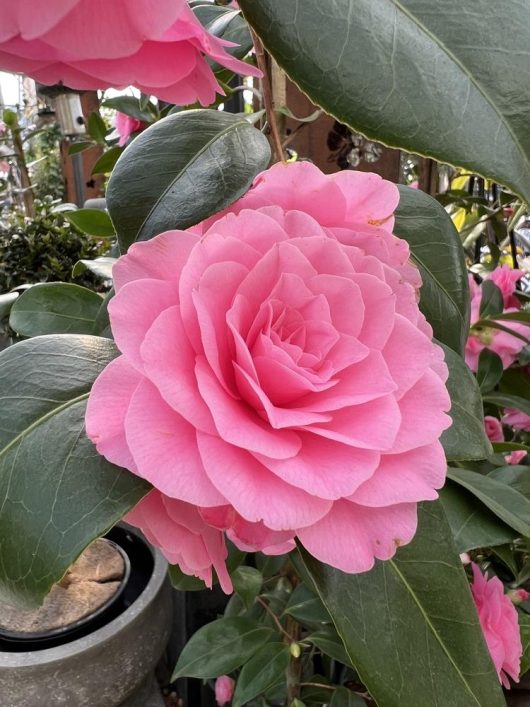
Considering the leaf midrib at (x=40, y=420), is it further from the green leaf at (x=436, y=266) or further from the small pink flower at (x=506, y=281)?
the small pink flower at (x=506, y=281)

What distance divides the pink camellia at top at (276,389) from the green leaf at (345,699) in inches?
21.0

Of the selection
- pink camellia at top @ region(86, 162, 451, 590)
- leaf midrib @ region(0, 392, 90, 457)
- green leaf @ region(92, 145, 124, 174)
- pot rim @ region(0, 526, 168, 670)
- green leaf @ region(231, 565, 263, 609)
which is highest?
pink camellia at top @ region(86, 162, 451, 590)

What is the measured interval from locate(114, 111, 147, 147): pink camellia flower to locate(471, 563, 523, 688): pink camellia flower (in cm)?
76

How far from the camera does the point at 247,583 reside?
719 mm

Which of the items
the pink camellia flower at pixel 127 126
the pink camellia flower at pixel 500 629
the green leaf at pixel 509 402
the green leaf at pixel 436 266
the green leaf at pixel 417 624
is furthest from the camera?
the pink camellia flower at pixel 127 126

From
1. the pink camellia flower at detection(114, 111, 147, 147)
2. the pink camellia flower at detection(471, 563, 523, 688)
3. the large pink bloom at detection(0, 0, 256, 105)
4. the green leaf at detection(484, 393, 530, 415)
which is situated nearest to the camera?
the large pink bloom at detection(0, 0, 256, 105)

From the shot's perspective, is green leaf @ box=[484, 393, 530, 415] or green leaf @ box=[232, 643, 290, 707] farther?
green leaf @ box=[484, 393, 530, 415]

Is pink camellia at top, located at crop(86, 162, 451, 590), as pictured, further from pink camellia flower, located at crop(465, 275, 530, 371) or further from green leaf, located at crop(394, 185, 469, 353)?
pink camellia flower, located at crop(465, 275, 530, 371)

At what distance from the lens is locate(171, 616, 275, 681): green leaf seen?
723 mm

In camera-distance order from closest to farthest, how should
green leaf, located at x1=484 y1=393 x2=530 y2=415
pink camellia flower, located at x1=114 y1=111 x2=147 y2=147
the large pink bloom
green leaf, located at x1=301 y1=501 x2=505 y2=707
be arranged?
the large pink bloom → green leaf, located at x1=301 y1=501 x2=505 y2=707 → green leaf, located at x1=484 y1=393 x2=530 y2=415 → pink camellia flower, located at x1=114 y1=111 x2=147 y2=147

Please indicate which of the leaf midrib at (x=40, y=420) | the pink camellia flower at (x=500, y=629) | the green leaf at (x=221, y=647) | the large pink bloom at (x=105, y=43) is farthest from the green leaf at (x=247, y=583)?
the large pink bloom at (x=105, y=43)

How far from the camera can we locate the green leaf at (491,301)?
2.81ft

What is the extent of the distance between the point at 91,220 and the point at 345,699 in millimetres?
645

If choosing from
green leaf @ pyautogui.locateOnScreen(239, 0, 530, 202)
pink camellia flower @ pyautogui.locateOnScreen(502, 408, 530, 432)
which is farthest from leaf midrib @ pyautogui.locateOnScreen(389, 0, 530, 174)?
pink camellia flower @ pyautogui.locateOnScreen(502, 408, 530, 432)
